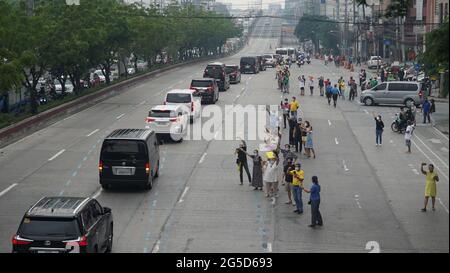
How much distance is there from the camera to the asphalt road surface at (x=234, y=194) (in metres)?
20.1

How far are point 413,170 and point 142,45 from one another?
42.4 metres

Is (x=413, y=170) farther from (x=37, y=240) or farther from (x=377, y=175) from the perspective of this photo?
(x=37, y=240)

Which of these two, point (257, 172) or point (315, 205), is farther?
point (257, 172)

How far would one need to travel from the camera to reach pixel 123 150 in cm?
2547

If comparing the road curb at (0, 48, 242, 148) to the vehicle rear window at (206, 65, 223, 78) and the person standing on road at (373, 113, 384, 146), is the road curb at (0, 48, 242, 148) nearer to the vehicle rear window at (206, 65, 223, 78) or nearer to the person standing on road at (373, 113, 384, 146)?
the vehicle rear window at (206, 65, 223, 78)

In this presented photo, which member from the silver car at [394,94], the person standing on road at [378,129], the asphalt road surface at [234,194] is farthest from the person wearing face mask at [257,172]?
the silver car at [394,94]

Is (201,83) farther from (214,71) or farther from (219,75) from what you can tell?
(214,71)

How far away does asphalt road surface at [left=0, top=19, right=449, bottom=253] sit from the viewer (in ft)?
66.0

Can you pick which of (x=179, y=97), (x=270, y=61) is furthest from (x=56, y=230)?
(x=270, y=61)

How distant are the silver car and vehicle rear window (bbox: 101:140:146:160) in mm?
29276

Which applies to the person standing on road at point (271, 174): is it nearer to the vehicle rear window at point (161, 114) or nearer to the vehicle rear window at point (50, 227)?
the vehicle rear window at point (50, 227)

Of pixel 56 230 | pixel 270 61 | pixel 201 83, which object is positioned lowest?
pixel 270 61

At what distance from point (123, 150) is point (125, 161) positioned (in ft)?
1.09

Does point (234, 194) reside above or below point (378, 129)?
below
